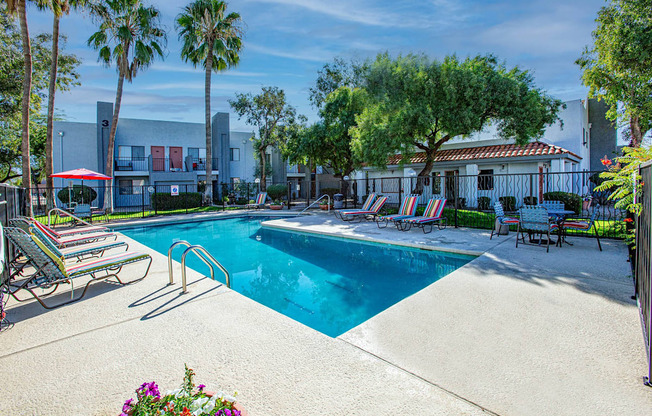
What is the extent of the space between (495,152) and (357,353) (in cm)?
1829

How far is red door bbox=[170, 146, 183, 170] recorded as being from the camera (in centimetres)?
2655

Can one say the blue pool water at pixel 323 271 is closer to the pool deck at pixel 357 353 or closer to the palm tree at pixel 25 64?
the pool deck at pixel 357 353

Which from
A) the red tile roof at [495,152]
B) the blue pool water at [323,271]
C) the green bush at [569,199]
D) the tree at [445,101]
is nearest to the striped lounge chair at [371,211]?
the tree at [445,101]

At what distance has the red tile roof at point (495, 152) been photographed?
53.0ft

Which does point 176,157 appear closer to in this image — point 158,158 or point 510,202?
point 158,158

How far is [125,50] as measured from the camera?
17375mm

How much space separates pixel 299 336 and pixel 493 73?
14173 millimetres

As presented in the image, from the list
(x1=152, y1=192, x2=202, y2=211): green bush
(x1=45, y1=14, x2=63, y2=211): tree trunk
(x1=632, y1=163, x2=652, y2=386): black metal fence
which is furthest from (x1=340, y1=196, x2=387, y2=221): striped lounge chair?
(x1=45, y1=14, x2=63, y2=211): tree trunk

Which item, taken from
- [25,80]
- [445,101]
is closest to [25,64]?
[25,80]

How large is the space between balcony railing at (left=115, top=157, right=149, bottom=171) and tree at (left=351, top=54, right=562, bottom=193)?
18.1 m

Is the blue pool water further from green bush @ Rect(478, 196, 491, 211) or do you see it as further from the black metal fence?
green bush @ Rect(478, 196, 491, 211)

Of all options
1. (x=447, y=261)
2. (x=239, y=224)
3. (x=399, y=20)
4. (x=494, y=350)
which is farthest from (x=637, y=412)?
(x=239, y=224)

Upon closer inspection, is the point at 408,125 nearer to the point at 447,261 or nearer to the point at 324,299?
the point at 447,261

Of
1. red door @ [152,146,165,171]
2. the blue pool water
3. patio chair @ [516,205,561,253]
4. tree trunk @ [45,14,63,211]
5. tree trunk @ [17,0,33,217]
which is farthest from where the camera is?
red door @ [152,146,165,171]
